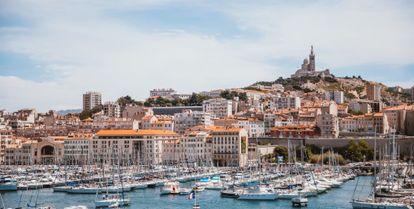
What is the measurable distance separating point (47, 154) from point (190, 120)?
677 inches

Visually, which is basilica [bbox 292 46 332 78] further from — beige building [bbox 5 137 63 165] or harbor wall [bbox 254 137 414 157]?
beige building [bbox 5 137 63 165]

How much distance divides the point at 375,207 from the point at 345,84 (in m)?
88.1

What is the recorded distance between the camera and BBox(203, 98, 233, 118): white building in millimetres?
83188

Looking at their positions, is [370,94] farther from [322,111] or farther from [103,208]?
[103,208]

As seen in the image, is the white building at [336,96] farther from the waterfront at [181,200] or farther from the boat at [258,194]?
the boat at [258,194]

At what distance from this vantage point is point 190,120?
75.3 meters

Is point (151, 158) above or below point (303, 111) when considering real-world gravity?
below

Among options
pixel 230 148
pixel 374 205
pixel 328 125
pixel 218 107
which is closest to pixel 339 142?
pixel 328 125

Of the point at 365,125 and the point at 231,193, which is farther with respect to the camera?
the point at 365,125

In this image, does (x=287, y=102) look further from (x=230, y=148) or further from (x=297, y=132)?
(x=230, y=148)

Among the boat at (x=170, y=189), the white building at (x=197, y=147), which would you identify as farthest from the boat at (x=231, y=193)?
the white building at (x=197, y=147)

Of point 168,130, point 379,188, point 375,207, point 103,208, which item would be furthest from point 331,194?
point 168,130

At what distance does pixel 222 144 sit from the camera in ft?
196

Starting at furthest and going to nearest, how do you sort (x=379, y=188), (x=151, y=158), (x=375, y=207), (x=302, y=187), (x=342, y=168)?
(x=151, y=158) < (x=342, y=168) < (x=302, y=187) < (x=379, y=188) < (x=375, y=207)
